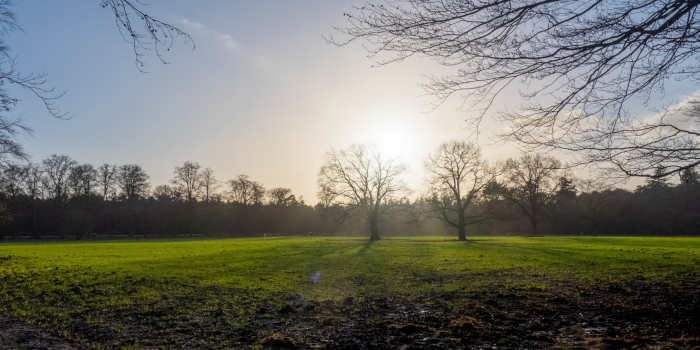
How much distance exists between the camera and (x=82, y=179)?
71.8 metres

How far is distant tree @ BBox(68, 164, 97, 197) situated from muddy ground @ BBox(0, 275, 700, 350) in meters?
77.0

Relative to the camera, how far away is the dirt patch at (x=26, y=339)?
19.9ft

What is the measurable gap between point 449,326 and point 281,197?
289 ft

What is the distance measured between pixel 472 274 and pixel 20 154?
20753mm

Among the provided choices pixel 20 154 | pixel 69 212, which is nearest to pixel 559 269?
pixel 20 154

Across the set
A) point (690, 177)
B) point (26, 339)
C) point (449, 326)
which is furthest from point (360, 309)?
point (690, 177)

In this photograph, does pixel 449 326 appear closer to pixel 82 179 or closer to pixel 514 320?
pixel 514 320

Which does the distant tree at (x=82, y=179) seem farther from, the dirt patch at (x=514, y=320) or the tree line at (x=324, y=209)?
the dirt patch at (x=514, y=320)

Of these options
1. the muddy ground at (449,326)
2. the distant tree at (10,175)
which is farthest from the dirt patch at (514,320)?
the distant tree at (10,175)

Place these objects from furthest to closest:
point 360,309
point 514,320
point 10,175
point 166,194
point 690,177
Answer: point 166,194, point 10,175, point 360,309, point 690,177, point 514,320

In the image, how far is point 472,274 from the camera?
521 inches

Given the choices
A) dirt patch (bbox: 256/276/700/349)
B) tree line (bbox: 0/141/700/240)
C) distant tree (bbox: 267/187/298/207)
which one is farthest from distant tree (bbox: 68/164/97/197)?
A: dirt patch (bbox: 256/276/700/349)

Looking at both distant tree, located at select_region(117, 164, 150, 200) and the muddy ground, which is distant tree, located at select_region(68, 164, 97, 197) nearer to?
distant tree, located at select_region(117, 164, 150, 200)

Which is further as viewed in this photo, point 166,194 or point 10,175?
point 166,194
